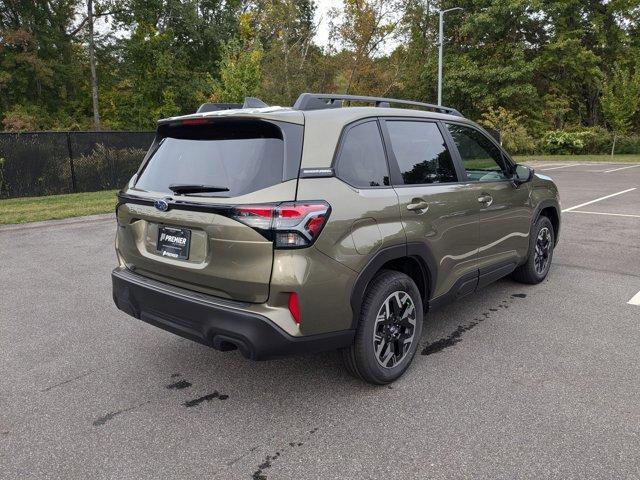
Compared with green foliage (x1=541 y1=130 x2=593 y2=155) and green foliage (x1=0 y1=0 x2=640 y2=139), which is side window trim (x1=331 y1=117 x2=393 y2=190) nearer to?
green foliage (x1=0 y1=0 x2=640 y2=139)

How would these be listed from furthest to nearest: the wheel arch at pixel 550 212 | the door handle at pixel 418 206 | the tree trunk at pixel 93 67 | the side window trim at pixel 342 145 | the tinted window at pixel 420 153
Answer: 1. the tree trunk at pixel 93 67
2. the wheel arch at pixel 550 212
3. the tinted window at pixel 420 153
4. the door handle at pixel 418 206
5. the side window trim at pixel 342 145

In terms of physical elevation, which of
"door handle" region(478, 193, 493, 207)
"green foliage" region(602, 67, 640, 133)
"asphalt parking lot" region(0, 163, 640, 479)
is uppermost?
"green foliage" region(602, 67, 640, 133)

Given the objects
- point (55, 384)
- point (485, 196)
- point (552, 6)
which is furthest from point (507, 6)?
point (55, 384)

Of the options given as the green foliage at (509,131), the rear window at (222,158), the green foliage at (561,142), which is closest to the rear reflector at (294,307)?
the rear window at (222,158)

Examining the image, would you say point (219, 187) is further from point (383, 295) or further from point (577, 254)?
point (577, 254)

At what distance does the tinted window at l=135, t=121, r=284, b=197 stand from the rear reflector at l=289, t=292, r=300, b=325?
586 mm

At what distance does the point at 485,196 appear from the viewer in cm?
406

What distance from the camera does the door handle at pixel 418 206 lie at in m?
3.24

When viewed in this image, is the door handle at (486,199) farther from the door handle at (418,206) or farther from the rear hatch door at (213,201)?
the rear hatch door at (213,201)

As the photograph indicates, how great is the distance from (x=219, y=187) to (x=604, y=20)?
143ft

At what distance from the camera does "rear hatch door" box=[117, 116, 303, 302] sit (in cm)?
263

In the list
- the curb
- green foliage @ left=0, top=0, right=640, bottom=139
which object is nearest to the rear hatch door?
the curb

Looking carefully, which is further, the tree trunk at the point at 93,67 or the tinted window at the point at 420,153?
the tree trunk at the point at 93,67

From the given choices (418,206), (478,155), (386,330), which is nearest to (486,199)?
(478,155)
